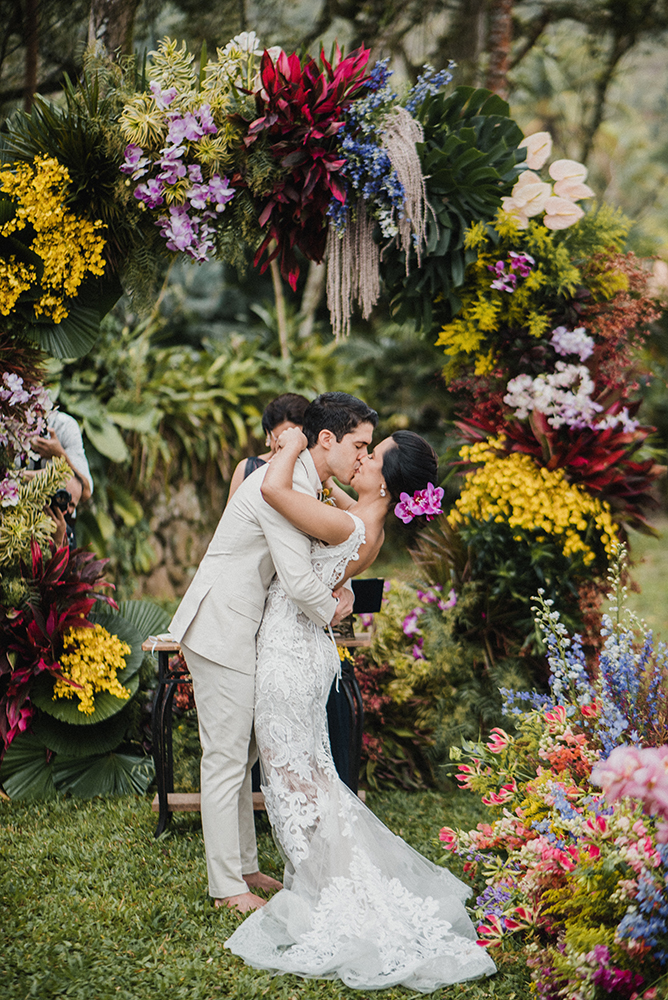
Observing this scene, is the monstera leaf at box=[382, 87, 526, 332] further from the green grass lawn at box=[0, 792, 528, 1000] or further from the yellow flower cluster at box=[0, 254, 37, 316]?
the green grass lawn at box=[0, 792, 528, 1000]

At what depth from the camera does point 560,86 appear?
1332 centimetres

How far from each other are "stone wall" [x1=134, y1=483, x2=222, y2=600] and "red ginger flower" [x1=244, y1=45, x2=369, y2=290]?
4472 mm

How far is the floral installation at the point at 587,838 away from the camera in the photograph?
2.19 m

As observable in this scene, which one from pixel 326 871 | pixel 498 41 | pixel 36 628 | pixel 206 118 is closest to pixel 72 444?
pixel 36 628

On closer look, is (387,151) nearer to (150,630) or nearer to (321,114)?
(321,114)

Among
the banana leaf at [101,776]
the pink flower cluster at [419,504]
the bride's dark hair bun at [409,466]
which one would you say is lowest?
the banana leaf at [101,776]

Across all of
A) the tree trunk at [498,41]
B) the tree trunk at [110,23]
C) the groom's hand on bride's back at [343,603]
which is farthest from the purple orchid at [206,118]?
the tree trunk at [498,41]

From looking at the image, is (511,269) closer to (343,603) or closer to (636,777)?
(343,603)

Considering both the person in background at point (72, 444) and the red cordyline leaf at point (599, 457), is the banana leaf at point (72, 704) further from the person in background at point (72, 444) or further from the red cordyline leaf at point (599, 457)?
the red cordyline leaf at point (599, 457)

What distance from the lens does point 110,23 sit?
422 centimetres

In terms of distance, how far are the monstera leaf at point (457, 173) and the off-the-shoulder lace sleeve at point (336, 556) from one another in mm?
1525

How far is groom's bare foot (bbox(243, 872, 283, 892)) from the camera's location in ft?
11.3

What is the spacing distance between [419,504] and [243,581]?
2.53 feet

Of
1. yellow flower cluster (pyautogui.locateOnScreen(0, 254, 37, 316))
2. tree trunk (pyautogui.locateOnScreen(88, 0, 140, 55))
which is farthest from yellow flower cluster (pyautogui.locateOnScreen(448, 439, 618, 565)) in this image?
tree trunk (pyautogui.locateOnScreen(88, 0, 140, 55))
